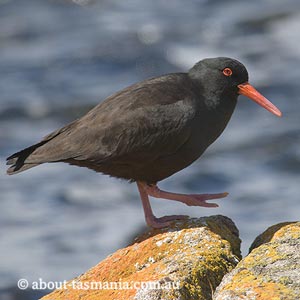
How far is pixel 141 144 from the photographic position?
7.77 metres

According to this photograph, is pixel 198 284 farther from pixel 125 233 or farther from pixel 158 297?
pixel 125 233

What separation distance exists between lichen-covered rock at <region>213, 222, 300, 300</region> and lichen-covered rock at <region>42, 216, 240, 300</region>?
0.64ft

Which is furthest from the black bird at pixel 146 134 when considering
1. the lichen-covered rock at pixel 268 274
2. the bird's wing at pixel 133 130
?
the lichen-covered rock at pixel 268 274

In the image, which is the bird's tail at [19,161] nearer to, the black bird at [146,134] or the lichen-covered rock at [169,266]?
the black bird at [146,134]

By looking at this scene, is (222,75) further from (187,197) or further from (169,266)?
(169,266)

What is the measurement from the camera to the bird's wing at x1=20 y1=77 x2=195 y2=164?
25.5 feet

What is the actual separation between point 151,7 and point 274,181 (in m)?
8.73

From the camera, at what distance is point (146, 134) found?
25.5ft

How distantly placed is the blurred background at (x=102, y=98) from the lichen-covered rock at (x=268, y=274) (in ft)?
20.4

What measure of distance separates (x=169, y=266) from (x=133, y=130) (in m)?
1.69

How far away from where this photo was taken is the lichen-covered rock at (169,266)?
614 cm

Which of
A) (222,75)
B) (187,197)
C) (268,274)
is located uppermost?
(222,75)

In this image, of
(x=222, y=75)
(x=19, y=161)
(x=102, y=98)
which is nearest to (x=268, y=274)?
(x=222, y=75)

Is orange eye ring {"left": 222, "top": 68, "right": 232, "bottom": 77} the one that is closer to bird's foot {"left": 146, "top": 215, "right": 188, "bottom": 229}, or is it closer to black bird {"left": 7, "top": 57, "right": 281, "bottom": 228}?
black bird {"left": 7, "top": 57, "right": 281, "bottom": 228}
